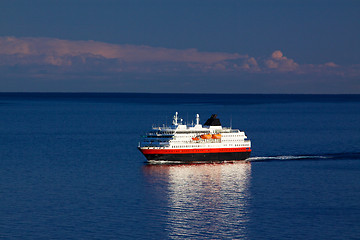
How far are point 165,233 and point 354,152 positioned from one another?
72.7m

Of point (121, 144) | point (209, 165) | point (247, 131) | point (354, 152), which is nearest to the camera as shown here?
point (209, 165)

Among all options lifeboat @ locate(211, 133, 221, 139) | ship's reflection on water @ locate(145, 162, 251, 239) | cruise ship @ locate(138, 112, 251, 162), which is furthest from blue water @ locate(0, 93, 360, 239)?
lifeboat @ locate(211, 133, 221, 139)

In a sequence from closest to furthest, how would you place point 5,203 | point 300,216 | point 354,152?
point 300,216
point 5,203
point 354,152

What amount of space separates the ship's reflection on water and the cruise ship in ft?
6.43

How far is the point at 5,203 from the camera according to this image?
76750 mm

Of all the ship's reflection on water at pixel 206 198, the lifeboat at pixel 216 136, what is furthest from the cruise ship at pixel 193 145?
the ship's reflection on water at pixel 206 198

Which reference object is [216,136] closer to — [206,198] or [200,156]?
[200,156]

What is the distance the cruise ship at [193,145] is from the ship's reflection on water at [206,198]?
196cm

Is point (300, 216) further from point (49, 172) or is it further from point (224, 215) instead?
point (49, 172)

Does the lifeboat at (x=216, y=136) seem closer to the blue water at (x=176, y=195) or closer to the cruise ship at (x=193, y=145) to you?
the cruise ship at (x=193, y=145)

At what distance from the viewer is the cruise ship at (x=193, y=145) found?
352 feet

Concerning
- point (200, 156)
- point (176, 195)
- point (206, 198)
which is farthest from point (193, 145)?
point (206, 198)

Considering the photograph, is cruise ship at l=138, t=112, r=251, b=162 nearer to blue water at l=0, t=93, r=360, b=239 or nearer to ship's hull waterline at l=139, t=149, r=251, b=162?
ship's hull waterline at l=139, t=149, r=251, b=162

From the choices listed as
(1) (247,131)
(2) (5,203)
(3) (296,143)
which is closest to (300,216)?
(2) (5,203)
